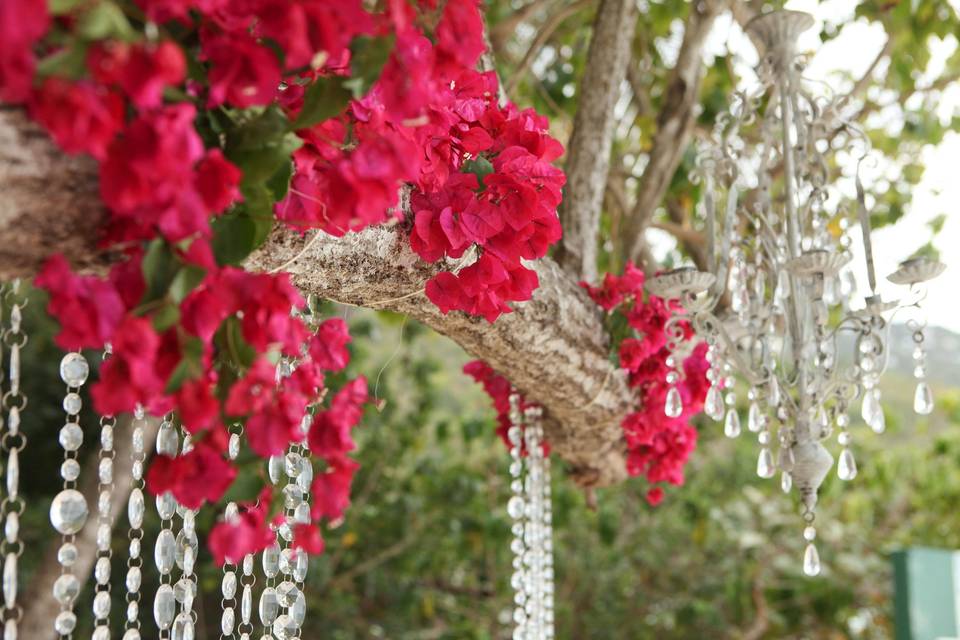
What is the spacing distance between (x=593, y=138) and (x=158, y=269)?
4.45ft

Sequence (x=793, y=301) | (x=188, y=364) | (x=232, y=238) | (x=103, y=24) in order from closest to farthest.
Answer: (x=103, y=24)
(x=188, y=364)
(x=232, y=238)
(x=793, y=301)

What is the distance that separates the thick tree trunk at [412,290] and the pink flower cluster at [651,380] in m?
0.04

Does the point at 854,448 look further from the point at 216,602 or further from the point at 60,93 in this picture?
the point at 60,93

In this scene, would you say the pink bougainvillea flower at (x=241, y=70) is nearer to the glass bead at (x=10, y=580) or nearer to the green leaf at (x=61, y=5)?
the green leaf at (x=61, y=5)

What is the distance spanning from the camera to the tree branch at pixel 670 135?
2125 mm

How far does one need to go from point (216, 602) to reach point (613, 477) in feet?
8.76

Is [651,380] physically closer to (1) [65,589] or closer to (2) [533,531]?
(2) [533,531]

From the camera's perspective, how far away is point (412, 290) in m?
1.17

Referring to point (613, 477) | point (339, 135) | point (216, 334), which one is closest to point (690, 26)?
point (613, 477)

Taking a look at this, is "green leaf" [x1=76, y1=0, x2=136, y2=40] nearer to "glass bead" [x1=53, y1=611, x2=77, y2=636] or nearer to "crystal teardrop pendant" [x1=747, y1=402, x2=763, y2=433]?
"glass bead" [x1=53, y1=611, x2=77, y2=636]

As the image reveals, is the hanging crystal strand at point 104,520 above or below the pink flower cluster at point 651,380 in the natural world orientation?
below

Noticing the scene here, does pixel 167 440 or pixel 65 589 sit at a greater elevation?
pixel 167 440

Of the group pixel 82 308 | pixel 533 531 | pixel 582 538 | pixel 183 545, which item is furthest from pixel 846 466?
pixel 582 538

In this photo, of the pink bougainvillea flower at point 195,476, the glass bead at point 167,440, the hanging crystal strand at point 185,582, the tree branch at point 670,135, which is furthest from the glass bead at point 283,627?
the tree branch at point 670,135
